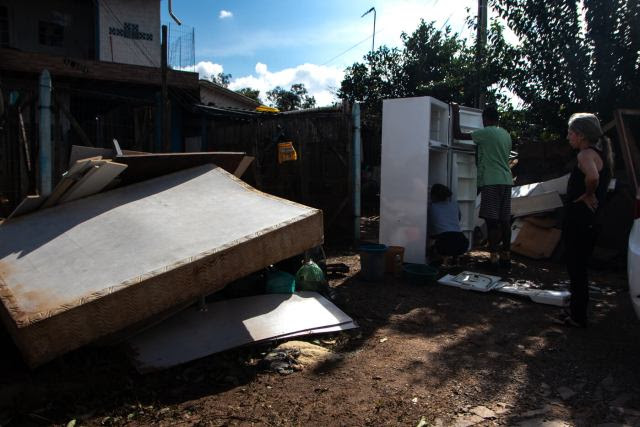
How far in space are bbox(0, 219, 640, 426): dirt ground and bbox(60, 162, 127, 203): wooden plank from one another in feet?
4.01

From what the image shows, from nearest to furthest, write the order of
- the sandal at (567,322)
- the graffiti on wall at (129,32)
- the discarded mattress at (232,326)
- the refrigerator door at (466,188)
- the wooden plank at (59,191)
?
the discarded mattress at (232,326) → the wooden plank at (59,191) → the sandal at (567,322) → the refrigerator door at (466,188) → the graffiti on wall at (129,32)

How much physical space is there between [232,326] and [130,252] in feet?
2.88

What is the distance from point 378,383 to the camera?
295 cm

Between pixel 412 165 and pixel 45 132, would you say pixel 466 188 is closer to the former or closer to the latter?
pixel 412 165

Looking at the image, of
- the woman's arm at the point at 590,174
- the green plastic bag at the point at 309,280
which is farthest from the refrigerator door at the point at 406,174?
the woman's arm at the point at 590,174

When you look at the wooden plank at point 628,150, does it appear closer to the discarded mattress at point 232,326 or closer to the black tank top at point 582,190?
the black tank top at point 582,190

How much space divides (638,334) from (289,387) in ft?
9.76

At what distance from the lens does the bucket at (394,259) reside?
572 centimetres

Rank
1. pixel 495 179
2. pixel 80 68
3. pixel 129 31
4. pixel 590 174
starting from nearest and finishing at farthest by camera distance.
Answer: pixel 590 174, pixel 495 179, pixel 80 68, pixel 129 31

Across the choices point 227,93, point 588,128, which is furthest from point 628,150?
point 227,93

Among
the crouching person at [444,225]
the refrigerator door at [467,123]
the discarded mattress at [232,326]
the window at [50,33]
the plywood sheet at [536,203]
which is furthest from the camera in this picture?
the window at [50,33]

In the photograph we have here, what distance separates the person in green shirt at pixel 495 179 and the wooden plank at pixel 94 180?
4.22m

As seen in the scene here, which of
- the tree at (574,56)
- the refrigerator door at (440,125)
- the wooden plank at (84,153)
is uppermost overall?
the tree at (574,56)

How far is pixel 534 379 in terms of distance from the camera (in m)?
3.05
